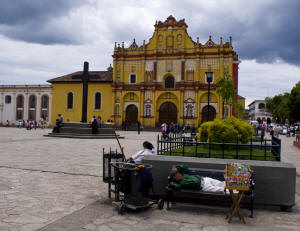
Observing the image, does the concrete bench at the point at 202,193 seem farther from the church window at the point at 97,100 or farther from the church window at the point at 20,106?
the church window at the point at 20,106

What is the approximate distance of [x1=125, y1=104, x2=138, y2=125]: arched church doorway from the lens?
4369 cm

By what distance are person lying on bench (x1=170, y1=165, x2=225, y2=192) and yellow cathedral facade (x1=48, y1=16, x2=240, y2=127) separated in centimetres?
3423

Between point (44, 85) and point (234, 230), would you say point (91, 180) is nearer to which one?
point (234, 230)

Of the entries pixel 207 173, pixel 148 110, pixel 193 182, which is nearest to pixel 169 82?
pixel 148 110

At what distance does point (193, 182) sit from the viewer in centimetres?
479

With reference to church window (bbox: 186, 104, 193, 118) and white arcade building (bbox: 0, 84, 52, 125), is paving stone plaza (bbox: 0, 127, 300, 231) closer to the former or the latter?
church window (bbox: 186, 104, 193, 118)

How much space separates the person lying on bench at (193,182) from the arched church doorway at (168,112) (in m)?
37.1

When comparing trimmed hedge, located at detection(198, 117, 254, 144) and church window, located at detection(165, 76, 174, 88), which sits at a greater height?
church window, located at detection(165, 76, 174, 88)

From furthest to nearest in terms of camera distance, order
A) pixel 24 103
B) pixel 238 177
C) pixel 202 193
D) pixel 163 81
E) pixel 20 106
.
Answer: pixel 20 106, pixel 24 103, pixel 163 81, pixel 202 193, pixel 238 177

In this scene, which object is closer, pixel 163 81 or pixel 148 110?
pixel 163 81

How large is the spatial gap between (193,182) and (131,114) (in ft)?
129

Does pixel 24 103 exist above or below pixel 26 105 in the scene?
above

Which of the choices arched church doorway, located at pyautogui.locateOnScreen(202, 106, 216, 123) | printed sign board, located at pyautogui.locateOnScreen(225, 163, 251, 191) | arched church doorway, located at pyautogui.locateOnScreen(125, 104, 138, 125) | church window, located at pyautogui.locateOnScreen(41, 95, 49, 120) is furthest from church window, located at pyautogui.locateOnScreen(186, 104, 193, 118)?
printed sign board, located at pyautogui.locateOnScreen(225, 163, 251, 191)

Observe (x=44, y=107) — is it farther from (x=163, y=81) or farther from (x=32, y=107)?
(x=163, y=81)
